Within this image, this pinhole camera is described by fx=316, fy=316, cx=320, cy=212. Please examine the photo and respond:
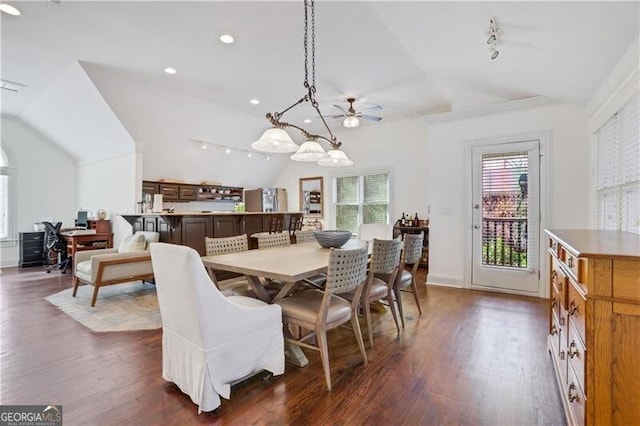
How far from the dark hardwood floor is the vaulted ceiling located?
264 centimetres

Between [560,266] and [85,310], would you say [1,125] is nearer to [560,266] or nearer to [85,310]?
[85,310]

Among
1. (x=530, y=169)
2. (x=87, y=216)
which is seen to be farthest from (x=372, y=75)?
(x=87, y=216)

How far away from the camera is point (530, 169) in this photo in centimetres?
427

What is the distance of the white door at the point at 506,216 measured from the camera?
14.0ft

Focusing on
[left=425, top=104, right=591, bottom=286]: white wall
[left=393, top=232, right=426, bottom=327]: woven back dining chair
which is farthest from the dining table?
[left=425, top=104, right=591, bottom=286]: white wall

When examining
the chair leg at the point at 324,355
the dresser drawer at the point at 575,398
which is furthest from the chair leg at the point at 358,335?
the dresser drawer at the point at 575,398

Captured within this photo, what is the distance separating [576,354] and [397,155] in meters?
5.85

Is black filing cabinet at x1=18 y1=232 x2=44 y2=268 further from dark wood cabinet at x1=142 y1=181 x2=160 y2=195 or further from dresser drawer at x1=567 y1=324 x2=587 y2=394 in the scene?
dresser drawer at x1=567 y1=324 x2=587 y2=394

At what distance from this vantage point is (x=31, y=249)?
686 cm

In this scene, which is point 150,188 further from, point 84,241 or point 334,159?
point 334,159

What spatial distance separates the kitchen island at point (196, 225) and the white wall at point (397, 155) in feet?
9.39

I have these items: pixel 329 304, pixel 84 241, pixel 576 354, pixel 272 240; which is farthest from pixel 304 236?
pixel 84 241

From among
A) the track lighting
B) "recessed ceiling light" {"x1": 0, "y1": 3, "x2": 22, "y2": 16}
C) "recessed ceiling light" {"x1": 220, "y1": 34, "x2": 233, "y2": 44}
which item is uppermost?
"recessed ceiling light" {"x1": 0, "y1": 3, "x2": 22, "y2": 16}

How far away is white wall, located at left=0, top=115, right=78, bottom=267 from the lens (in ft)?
22.4
